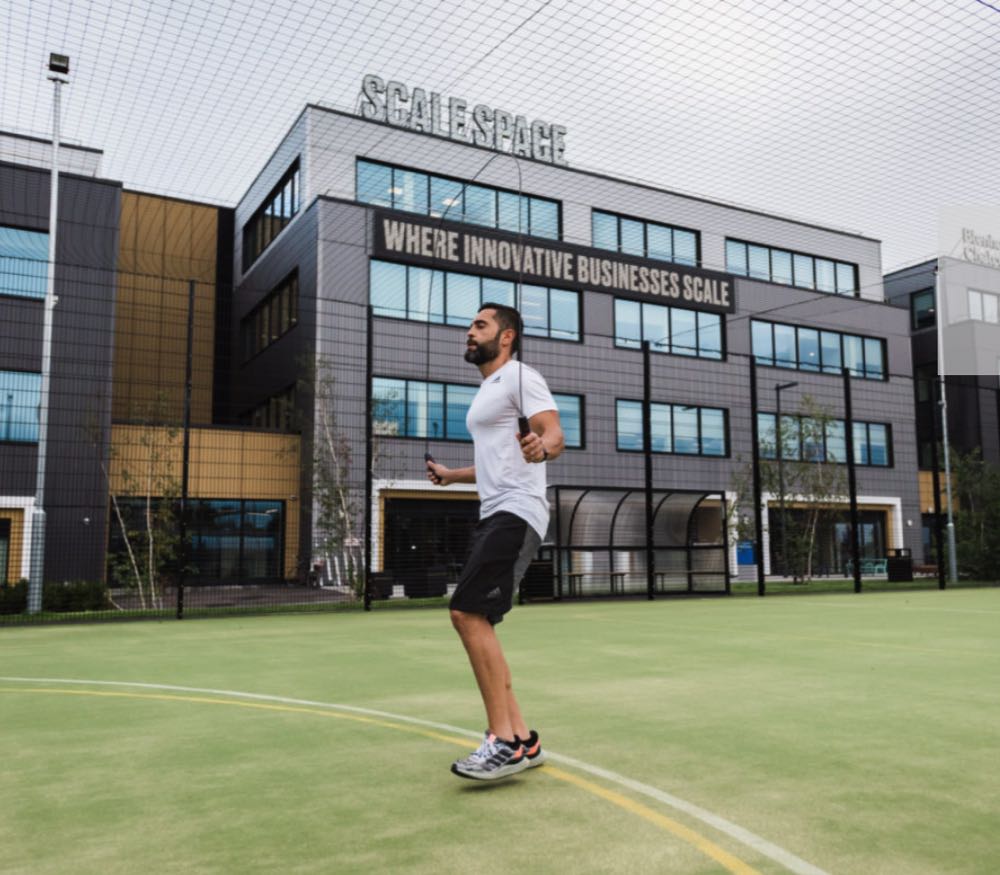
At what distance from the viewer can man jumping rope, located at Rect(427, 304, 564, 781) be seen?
12.1ft

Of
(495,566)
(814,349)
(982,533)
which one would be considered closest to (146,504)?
(495,566)

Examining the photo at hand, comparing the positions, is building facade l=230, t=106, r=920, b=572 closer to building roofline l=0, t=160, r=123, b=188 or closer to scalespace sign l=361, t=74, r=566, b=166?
scalespace sign l=361, t=74, r=566, b=166

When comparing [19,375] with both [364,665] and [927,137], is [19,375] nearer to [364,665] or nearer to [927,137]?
[364,665]

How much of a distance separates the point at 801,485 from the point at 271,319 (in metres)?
17.9

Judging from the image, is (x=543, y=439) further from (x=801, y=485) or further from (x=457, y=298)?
(x=801, y=485)

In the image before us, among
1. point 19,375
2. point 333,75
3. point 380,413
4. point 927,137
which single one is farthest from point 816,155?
point 19,375

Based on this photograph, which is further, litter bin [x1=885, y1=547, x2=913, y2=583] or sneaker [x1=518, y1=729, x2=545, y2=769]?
litter bin [x1=885, y1=547, x2=913, y2=583]

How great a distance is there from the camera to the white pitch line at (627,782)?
269 cm

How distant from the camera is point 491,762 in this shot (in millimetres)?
3557

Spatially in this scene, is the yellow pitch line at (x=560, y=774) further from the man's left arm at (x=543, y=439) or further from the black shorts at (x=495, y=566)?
the man's left arm at (x=543, y=439)

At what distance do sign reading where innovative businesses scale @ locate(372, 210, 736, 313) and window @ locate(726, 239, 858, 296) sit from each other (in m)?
1.52

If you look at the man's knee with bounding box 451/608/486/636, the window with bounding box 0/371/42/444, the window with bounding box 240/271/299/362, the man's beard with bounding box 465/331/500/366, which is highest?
the window with bounding box 240/271/299/362

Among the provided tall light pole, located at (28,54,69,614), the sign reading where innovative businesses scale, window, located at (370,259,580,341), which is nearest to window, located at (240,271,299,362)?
window, located at (370,259,580,341)

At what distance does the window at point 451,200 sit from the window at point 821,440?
390 inches
